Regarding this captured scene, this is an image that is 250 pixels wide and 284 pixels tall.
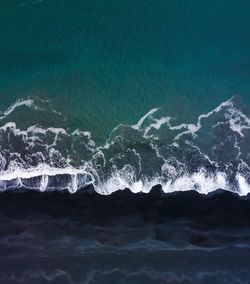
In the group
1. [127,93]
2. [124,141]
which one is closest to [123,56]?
[127,93]

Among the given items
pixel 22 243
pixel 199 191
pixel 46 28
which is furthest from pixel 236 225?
pixel 46 28

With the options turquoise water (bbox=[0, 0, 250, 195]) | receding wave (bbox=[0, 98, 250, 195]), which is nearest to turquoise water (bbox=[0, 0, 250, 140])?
turquoise water (bbox=[0, 0, 250, 195])

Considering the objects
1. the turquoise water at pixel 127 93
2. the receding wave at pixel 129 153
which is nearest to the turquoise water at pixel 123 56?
the turquoise water at pixel 127 93

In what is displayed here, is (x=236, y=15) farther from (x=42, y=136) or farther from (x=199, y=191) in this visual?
(x=42, y=136)

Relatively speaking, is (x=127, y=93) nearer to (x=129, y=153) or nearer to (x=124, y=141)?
(x=124, y=141)

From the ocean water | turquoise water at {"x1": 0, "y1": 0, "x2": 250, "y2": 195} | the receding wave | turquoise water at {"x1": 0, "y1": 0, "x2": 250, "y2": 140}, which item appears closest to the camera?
the ocean water

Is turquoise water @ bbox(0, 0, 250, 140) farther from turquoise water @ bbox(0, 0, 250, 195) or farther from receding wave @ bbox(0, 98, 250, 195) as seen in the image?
receding wave @ bbox(0, 98, 250, 195)

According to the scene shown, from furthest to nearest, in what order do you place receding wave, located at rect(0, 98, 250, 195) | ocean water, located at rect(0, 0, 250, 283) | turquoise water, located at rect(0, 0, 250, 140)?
turquoise water, located at rect(0, 0, 250, 140)
receding wave, located at rect(0, 98, 250, 195)
ocean water, located at rect(0, 0, 250, 283)

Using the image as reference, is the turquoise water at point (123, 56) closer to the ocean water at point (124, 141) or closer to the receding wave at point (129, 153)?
the ocean water at point (124, 141)
